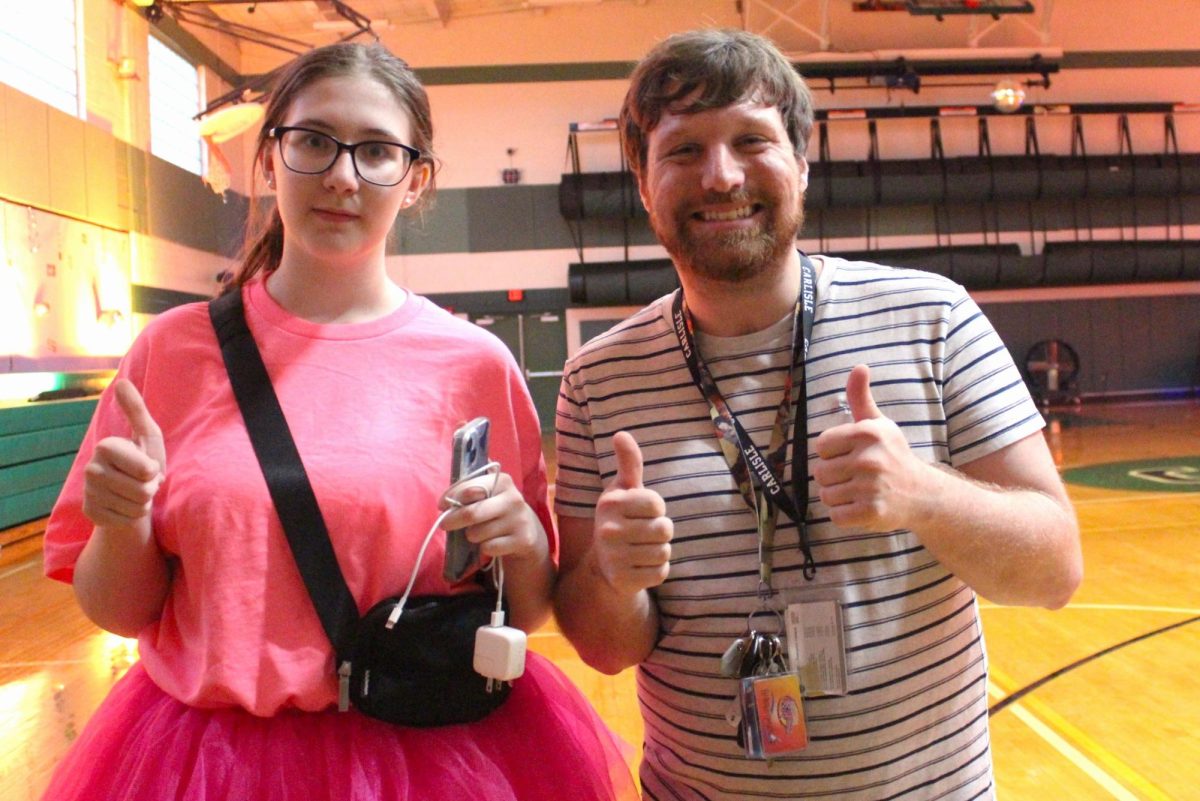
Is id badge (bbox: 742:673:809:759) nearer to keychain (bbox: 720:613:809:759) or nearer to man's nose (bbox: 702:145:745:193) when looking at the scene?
keychain (bbox: 720:613:809:759)

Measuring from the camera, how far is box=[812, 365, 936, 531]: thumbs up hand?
1.12 m

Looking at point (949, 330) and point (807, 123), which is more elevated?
point (807, 123)

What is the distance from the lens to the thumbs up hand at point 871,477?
3.69 feet

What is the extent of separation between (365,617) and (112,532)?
1.07 feet

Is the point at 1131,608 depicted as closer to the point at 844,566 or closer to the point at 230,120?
the point at 844,566

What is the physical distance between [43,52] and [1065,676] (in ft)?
31.5

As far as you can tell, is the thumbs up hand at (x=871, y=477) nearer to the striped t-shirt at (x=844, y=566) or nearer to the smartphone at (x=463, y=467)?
the striped t-shirt at (x=844, y=566)

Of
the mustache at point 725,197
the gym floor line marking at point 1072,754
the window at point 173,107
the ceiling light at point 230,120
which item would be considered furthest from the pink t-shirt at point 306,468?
the window at point 173,107

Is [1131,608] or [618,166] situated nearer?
[1131,608]

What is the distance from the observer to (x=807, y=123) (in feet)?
4.95

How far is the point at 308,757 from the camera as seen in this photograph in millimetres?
1104

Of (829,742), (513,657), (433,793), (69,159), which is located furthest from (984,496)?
(69,159)

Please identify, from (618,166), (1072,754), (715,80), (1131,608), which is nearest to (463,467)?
(715,80)

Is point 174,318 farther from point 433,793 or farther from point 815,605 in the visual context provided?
point 815,605
